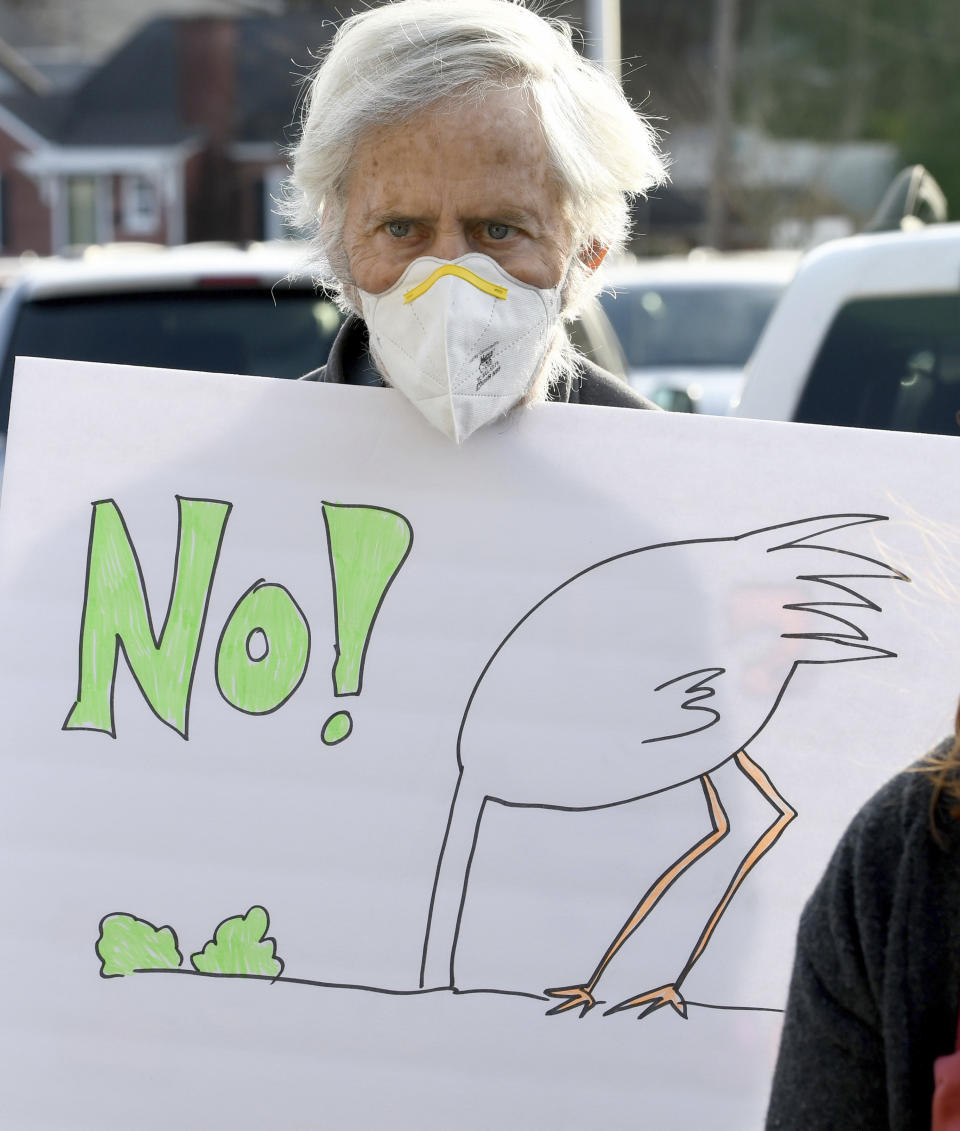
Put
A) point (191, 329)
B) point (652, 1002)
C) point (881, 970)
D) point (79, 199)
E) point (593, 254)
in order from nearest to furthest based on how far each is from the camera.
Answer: point (881, 970) < point (652, 1002) < point (593, 254) < point (191, 329) < point (79, 199)

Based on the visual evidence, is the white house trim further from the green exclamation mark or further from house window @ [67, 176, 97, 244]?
the green exclamation mark

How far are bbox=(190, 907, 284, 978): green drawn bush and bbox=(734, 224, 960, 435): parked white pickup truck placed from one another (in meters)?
1.64

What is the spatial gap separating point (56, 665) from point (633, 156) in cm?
102

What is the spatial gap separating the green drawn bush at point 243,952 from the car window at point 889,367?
1.64m

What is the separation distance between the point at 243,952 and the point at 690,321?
8088mm

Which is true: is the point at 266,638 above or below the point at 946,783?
below

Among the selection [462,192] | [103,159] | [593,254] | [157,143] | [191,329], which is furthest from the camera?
[157,143]

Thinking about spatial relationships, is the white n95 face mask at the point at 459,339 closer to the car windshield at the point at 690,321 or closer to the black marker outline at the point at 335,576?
the black marker outline at the point at 335,576

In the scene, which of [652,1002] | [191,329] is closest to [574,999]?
[652,1002]

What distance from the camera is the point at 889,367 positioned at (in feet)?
9.98

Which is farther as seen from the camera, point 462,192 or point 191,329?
point 191,329

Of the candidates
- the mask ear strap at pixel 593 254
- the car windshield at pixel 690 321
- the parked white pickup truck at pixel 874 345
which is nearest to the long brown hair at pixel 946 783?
the mask ear strap at pixel 593 254

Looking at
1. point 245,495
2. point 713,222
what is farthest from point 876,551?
point 713,222

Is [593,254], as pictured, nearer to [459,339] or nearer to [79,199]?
[459,339]
